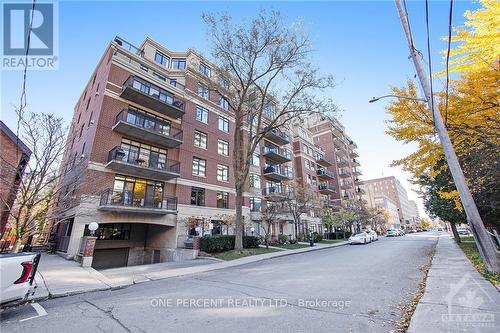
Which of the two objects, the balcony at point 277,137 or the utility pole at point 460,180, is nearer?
the utility pole at point 460,180

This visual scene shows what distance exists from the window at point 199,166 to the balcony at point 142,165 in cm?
230

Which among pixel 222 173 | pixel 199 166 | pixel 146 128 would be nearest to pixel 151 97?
pixel 146 128

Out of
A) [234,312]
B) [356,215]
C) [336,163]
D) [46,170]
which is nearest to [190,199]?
[46,170]

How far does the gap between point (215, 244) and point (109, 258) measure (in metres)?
8.28

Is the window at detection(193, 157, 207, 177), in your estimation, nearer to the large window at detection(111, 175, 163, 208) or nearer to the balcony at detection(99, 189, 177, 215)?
the large window at detection(111, 175, 163, 208)

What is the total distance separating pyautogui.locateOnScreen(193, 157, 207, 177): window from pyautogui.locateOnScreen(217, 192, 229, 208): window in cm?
279

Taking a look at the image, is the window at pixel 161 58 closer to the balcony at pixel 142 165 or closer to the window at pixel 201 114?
the window at pixel 201 114

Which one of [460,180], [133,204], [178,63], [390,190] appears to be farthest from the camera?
[390,190]

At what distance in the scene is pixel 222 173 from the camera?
2619 cm

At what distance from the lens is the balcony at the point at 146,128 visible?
18.6m

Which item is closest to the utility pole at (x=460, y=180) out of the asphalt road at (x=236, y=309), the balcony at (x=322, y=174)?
the asphalt road at (x=236, y=309)

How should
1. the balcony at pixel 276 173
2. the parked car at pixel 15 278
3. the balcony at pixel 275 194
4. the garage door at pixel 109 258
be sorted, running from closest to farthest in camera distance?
the parked car at pixel 15 278
the garage door at pixel 109 258
the balcony at pixel 275 194
the balcony at pixel 276 173

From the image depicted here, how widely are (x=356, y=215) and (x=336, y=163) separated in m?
12.6

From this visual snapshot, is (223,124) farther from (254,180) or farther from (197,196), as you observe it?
(197,196)
